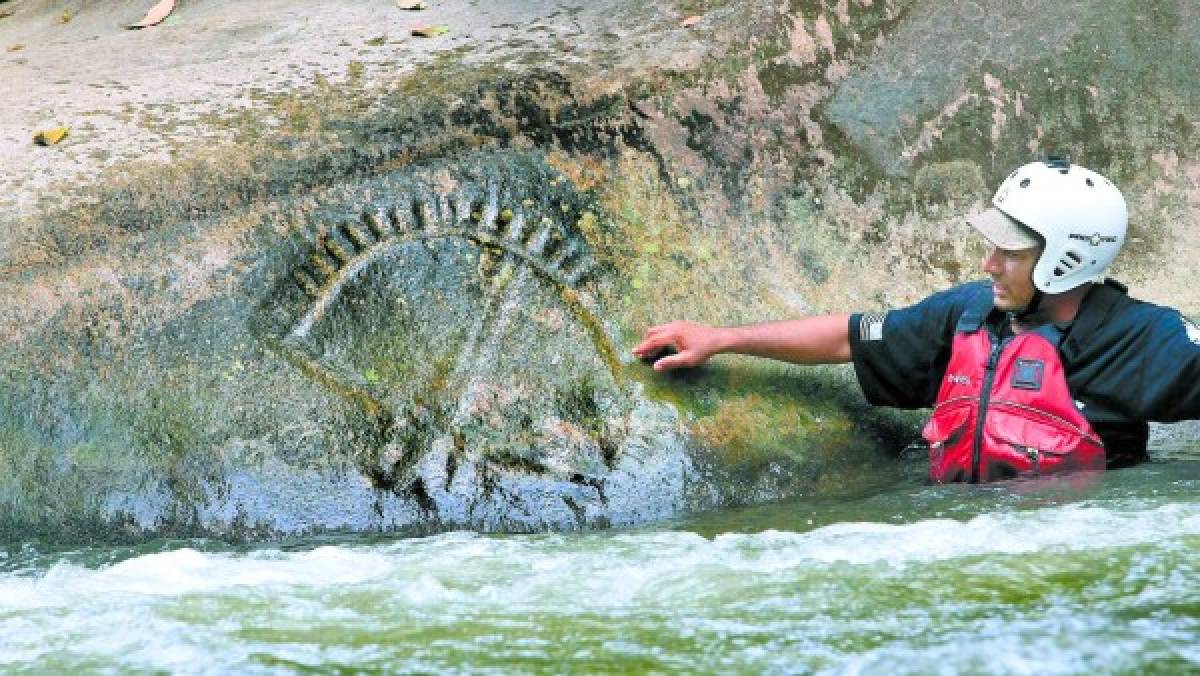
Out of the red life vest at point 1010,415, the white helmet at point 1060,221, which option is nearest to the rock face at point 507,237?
the red life vest at point 1010,415

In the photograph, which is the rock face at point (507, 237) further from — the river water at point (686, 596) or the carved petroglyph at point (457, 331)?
the river water at point (686, 596)

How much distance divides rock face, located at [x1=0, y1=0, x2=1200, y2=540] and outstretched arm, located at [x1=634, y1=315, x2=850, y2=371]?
0.27 feet

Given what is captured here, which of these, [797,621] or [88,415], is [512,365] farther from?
[797,621]

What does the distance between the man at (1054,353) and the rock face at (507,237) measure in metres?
0.36

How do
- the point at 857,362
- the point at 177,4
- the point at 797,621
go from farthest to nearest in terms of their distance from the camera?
the point at 177,4 → the point at 857,362 → the point at 797,621

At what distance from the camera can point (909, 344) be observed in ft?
13.9

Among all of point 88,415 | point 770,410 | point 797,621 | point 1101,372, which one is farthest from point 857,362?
point 88,415

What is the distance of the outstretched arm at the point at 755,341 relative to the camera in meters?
4.19

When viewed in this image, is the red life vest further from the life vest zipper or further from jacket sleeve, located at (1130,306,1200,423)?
jacket sleeve, located at (1130,306,1200,423)

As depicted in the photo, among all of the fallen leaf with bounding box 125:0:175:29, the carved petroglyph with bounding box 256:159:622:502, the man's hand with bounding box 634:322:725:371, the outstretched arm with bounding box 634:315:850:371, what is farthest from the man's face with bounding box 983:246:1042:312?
the fallen leaf with bounding box 125:0:175:29

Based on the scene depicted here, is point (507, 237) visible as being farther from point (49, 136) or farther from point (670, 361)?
point (49, 136)

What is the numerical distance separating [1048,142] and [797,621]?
2827mm

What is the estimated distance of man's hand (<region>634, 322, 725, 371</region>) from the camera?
164 inches

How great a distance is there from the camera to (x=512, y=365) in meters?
4.13
